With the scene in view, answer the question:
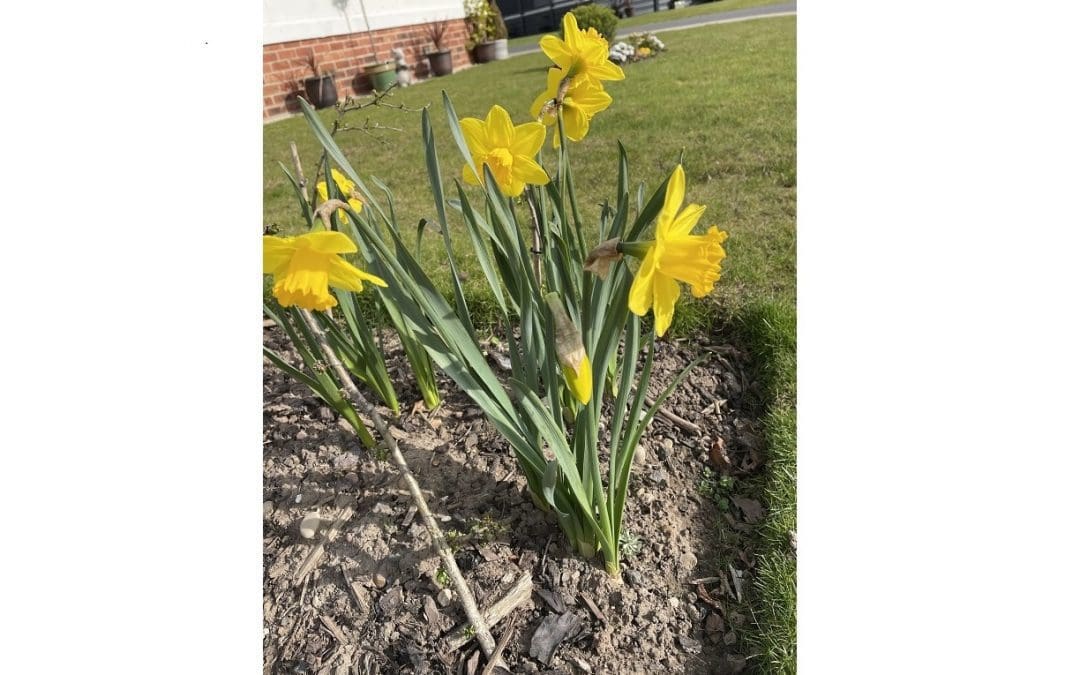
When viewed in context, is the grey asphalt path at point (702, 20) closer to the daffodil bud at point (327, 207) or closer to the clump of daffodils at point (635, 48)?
the clump of daffodils at point (635, 48)

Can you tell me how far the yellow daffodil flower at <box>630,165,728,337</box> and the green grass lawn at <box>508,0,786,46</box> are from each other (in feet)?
23.0

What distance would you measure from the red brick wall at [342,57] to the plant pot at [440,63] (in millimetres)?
84

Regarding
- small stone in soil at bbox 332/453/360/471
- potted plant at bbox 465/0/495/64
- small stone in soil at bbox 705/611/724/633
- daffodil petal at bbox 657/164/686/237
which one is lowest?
small stone in soil at bbox 705/611/724/633

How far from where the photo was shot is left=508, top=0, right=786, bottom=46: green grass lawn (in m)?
7.17

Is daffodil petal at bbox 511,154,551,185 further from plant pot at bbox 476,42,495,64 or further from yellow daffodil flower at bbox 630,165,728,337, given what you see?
plant pot at bbox 476,42,495,64

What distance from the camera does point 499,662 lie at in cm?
93

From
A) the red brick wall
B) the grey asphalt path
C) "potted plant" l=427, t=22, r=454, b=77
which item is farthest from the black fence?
"potted plant" l=427, t=22, r=454, b=77

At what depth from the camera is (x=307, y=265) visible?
651 mm

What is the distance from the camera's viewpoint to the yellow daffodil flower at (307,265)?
0.63m

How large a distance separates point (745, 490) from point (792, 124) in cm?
233

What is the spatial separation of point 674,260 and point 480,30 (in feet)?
23.8

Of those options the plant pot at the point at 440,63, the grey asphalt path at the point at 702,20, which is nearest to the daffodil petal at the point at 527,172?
the grey asphalt path at the point at 702,20
